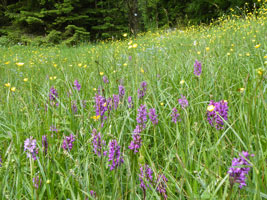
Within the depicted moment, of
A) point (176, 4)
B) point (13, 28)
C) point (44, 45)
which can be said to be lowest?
point (44, 45)

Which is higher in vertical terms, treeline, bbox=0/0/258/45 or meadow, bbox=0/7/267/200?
treeline, bbox=0/0/258/45

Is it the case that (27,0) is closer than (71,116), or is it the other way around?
(71,116)

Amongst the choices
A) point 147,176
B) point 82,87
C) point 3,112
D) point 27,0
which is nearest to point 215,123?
point 147,176

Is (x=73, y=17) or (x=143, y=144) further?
(x=73, y=17)

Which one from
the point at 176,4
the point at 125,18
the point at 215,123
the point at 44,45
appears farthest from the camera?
the point at 125,18

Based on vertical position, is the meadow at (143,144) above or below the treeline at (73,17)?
below

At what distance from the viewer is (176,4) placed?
13.7 metres

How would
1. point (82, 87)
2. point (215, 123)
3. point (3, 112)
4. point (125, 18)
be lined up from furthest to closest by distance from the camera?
1. point (125, 18)
2. point (82, 87)
3. point (3, 112)
4. point (215, 123)

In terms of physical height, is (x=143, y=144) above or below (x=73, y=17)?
below

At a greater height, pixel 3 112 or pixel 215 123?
pixel 215 123

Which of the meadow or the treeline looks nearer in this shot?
the meadow

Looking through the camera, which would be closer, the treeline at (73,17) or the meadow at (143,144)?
the meadow at (143,144)

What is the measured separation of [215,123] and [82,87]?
1284 mm

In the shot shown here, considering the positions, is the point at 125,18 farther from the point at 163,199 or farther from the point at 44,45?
the point at 163,199
